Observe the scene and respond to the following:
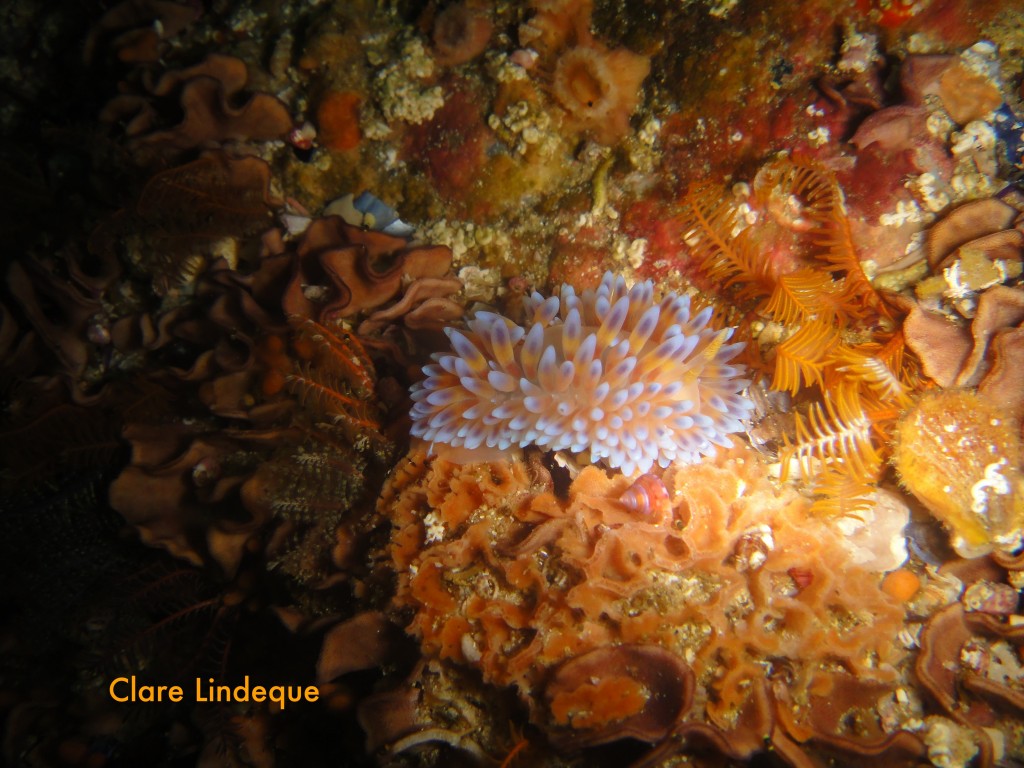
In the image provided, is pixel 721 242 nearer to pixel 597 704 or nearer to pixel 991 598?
pixel 991 598

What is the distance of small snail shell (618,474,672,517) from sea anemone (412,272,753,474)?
16 centimetres

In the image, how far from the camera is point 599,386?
247 cm

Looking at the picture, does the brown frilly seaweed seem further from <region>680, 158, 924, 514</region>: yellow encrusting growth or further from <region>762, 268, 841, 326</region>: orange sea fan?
<region>762, 268, 841, 326</region>: orange sea fan

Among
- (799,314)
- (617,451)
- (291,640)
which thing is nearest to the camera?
(617,451)

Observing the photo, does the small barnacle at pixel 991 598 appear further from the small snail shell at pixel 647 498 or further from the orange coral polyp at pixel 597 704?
the orange coral polyp at pixel 597 704

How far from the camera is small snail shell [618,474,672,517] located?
2.67 meters

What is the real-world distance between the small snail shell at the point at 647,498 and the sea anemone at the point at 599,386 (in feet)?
0.54

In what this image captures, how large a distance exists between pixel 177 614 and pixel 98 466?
1196 millimetres

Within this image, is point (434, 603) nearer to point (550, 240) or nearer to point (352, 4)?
point (550, 240)

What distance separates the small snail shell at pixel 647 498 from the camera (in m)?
2.67

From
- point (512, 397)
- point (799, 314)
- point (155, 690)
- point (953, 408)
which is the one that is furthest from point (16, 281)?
point (953, 408)

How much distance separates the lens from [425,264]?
3.49 m

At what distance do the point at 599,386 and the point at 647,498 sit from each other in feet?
2.20

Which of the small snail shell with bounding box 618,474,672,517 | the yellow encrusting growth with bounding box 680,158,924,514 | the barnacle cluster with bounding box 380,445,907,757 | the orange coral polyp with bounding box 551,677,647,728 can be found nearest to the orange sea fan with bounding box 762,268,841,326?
the yellow encrusting growth with bounding box 680,158,924,514
